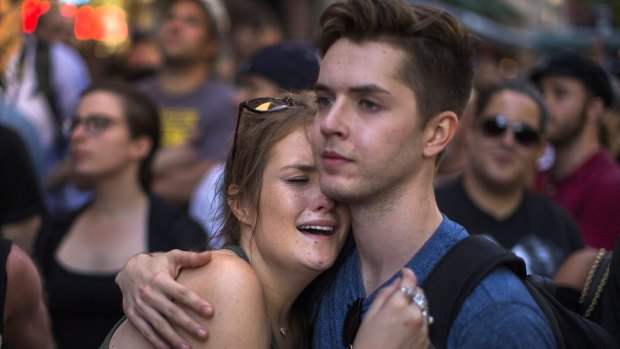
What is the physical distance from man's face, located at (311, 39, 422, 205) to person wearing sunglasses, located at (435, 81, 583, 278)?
2220 millimetres

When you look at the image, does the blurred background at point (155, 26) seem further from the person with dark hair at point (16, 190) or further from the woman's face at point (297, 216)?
the person with dark hair at point (16, 190)

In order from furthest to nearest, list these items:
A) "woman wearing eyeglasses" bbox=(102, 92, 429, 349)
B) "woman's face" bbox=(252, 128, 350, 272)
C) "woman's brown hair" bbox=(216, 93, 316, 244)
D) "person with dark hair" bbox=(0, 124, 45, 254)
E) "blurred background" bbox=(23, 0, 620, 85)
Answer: "blurred background" bbox=(23, 0, 620, 85), "person with dark hair" bbox=(0, 124, 45, 254), "woman's brown hair" bbox=(216, 93, 316, 244), "woman's face" bbox=(252, 128, 350, 272), "woman wearing eyeglasses" bbox=(102, 92, 429, 349)

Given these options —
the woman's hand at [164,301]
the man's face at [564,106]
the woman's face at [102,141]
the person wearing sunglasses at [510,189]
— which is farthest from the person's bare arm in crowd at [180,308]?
the man's face at [564,106]

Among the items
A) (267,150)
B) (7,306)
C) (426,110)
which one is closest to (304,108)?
(267,150)

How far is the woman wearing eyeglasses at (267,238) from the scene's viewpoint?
2.63m

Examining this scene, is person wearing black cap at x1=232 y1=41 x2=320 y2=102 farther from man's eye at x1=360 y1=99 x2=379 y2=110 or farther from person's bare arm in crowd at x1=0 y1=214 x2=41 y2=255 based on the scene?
man's eye at x1=360 y1=99 x2=379 y2=110

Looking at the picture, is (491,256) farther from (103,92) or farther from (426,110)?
(103,92)

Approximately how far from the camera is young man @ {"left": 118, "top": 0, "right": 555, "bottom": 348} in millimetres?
2539

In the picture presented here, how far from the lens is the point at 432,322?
2.34 meters

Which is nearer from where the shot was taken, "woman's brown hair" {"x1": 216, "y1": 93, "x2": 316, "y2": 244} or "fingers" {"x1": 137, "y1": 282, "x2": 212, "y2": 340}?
"fingers" {"x1": 137, "y1": 282, "x2": 212, "y2": 340}

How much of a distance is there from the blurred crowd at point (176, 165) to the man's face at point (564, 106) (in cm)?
1

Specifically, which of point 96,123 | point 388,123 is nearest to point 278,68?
point 96,123

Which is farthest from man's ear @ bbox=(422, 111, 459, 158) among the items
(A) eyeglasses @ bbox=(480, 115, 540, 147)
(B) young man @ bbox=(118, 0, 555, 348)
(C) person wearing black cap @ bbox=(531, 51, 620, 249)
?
(C) person wearing black cap @ bbox=(531, 51, 620, 249)

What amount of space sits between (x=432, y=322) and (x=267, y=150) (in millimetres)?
954
